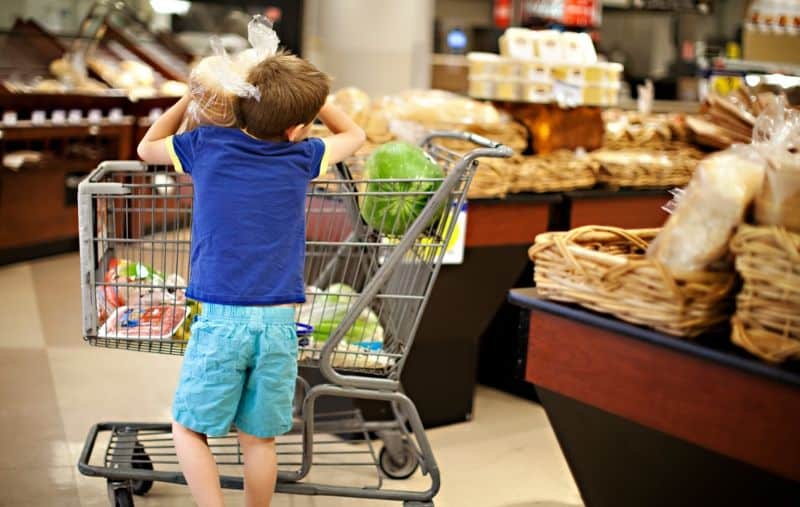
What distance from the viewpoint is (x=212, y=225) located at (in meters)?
2.43

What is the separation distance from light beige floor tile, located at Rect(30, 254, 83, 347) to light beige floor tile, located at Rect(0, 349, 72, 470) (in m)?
0.34

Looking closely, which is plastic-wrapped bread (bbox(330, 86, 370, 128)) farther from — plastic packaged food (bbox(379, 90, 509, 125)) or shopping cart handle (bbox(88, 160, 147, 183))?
shopping cart handle (bbox(88, 160, 147, 183))

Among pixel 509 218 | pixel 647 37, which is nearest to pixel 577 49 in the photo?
pixel 509 218

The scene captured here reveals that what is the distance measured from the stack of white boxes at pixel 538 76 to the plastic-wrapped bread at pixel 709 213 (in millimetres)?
2535

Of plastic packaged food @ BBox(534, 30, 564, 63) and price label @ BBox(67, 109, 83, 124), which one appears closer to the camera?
plastic packaged food @ BBox(534, 30, 564, 63)

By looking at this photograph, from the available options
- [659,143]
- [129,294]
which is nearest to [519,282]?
[659,143]

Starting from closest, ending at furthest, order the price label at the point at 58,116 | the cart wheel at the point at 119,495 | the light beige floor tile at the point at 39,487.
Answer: the cart wheel at the point at 119,495 < the light beige floor tile at the point at 39,487 < the price label at the point at 58,116

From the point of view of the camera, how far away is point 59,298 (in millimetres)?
5738

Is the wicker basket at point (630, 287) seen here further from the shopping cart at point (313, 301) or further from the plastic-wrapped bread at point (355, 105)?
the plastic-wrapped bread at point (355, 105)

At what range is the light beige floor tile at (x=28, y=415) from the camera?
337 centimetres

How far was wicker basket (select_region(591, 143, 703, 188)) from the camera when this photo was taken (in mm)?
4441

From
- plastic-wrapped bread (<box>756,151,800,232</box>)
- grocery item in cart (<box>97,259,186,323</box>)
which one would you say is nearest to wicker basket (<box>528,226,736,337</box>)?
plastic-wrapped bread (<box>756,151,800,232</box>)

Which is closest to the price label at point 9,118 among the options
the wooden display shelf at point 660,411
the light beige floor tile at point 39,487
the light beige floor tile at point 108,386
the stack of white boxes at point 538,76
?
the light beige floor tile at point 108,386

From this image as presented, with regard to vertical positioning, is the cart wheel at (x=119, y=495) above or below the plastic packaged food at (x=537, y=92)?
below
